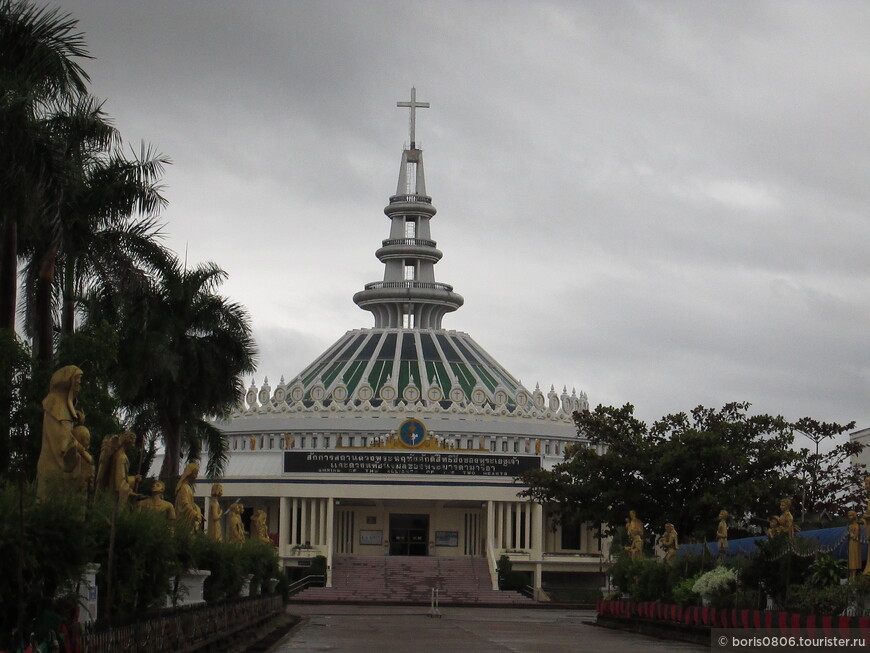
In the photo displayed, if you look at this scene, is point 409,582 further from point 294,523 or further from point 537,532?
point 537,532

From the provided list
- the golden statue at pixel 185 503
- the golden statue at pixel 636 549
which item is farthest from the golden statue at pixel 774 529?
the golden statue at pixel 185 503

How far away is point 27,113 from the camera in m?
27.1

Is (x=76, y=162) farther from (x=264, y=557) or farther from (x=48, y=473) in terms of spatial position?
(x=264, y=557)

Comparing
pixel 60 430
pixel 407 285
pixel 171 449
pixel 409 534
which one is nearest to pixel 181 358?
pixel 171 449

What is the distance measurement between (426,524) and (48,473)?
6780cm

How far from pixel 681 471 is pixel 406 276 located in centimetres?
6070

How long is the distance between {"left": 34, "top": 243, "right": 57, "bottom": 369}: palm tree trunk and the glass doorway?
56.6 meters

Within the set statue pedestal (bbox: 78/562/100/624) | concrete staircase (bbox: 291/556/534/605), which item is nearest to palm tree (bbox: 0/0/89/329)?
statue pedestal (bbox: 78/562/100/624)

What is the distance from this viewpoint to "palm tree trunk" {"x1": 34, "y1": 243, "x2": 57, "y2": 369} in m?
Answer: 32.9

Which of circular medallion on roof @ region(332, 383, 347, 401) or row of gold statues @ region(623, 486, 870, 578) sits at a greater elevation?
circular medallion on roof @ region(332, 383, 347, 401)

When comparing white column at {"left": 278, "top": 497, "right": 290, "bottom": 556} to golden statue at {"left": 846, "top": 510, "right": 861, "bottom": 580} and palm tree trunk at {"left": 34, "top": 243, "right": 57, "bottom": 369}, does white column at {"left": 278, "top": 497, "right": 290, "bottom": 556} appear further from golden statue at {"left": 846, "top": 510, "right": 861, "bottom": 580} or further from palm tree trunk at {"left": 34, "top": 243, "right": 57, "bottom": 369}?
golden statue at {"left": 846, "top": 510, "right": 861, "bottom": 580}

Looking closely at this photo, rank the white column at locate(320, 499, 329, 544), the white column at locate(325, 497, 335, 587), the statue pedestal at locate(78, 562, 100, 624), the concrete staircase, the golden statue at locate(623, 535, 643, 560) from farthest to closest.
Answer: the white column at locate(320, 499, 329, 544)
the white column at locate(325, 497, 335, 587)
the concrete staircase
the golden statue at locate(623, 535, 643, 560)
the statue pedestal at locate(78, 562, 100, 624)

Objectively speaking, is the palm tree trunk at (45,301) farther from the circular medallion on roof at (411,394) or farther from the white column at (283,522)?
the circular medallion on roof at (411,394)

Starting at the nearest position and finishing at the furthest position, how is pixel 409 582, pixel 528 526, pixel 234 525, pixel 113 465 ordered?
pixel 113 465 → pixel 234 525 → pixel 409 582 → pixel 528 526
